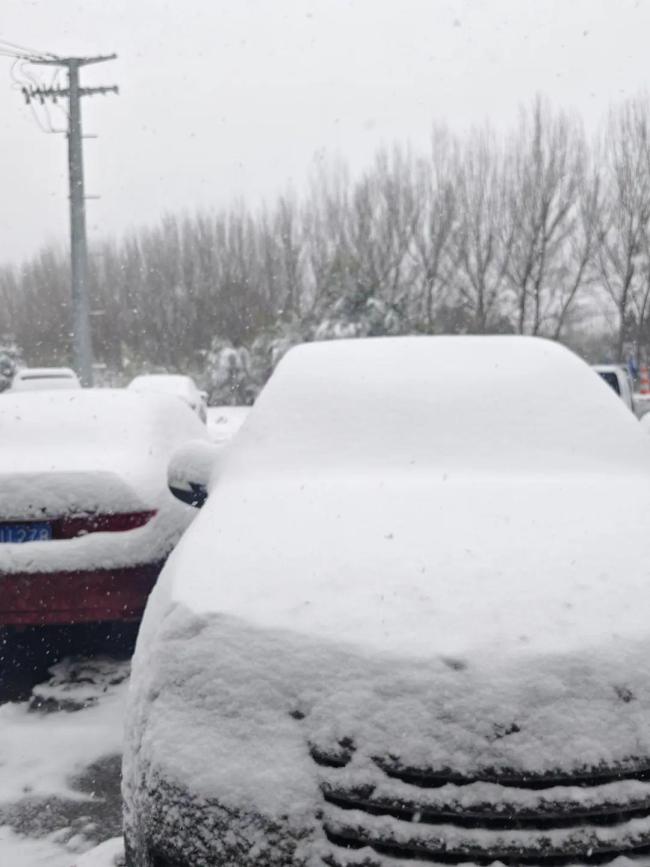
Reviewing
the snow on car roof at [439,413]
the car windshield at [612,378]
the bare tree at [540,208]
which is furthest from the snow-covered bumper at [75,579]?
the bare tree at [540,208]

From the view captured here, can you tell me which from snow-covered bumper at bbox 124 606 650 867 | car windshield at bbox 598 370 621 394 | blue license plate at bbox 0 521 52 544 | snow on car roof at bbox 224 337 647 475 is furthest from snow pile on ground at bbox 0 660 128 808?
car windshield at bbox 598 370 621 394

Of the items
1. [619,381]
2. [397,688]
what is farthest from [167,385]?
[397,688]

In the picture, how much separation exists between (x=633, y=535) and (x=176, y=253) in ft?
149

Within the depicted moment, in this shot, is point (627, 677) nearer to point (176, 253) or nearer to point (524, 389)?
point (524, 389)

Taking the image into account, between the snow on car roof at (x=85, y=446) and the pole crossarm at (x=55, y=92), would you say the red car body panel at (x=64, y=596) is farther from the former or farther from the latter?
the pole crossarm at (x=55, y=92)

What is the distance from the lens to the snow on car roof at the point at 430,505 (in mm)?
2072

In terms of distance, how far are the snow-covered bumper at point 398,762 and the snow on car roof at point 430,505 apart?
0.31ft

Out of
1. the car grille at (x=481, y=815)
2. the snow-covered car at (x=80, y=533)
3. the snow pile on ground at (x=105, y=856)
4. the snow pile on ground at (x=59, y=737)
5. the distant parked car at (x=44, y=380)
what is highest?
the car grille at (x=481, y=815)

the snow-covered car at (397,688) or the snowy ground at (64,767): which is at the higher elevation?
the snow-covered car at (397,688)

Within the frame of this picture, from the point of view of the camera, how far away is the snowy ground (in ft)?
9.55

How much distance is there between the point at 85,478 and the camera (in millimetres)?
4238

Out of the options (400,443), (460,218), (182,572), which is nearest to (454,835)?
(182,572)

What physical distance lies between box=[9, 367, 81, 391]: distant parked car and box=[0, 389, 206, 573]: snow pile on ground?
13.8 m

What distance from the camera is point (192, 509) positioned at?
470 centimetres
